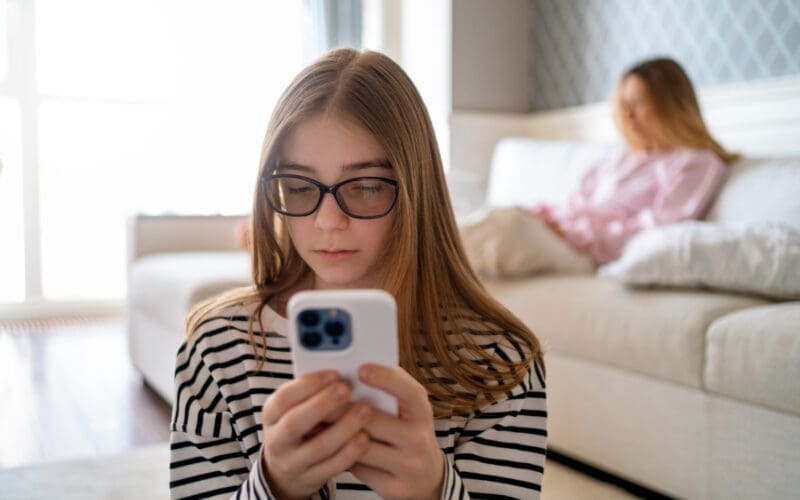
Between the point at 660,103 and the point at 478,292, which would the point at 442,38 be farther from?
the point at 478,292

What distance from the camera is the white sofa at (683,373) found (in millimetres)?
1312

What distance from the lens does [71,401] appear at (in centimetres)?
248

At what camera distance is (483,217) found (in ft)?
6.45

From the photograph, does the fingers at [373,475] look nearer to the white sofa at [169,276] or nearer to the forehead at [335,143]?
the forehead at [335,143]

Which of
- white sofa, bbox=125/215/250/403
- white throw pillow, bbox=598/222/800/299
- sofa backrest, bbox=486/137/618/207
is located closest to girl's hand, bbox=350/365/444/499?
white throw pillow, bbox=598/222/800/299

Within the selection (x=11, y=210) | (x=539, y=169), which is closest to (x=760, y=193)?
(x=539, y=169)

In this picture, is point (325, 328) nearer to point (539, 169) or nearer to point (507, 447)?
point (507, 447)

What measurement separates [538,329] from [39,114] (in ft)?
11.1

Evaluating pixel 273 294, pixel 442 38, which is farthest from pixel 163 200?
pixel 273 294

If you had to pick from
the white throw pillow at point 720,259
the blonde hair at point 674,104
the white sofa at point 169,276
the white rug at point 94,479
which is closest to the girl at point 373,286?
the white throw pillow at point 720,259

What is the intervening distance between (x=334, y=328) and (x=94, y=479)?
62.0 inches

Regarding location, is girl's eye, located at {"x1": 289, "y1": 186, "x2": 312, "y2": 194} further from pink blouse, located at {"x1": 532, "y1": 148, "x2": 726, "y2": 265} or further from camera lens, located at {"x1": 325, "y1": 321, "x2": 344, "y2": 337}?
pink blouse, located at {"x1": 532, "y1": 148, "x2": 726, "y2": 265}

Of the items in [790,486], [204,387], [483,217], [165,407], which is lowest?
[165,407]

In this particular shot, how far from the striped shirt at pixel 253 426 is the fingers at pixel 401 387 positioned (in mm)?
220
